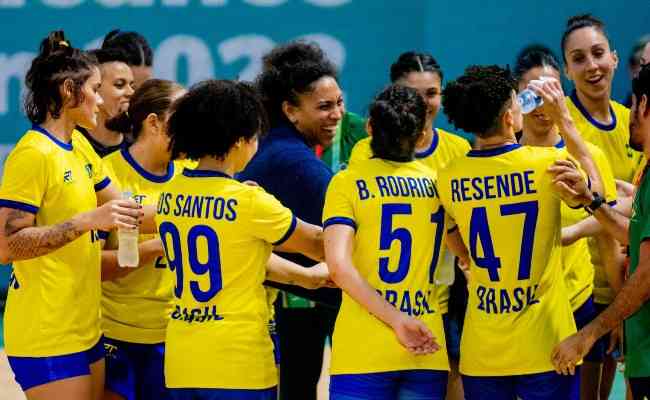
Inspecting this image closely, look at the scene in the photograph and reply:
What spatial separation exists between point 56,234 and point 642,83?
2269mm

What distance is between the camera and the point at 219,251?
4293 mm

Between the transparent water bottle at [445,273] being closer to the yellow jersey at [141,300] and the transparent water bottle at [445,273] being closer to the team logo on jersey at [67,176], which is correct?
the yellow jersey at [141,300]

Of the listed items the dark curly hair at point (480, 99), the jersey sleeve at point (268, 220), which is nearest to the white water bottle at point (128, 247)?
the jersey sleeve at point (268, 220)

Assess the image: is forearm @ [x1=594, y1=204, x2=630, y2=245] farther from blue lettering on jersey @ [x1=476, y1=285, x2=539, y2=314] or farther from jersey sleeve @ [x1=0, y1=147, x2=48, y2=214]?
jersey sleeve @ [x1=0, y1=147, x2=48, y2=214]

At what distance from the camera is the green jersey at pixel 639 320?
421 cm

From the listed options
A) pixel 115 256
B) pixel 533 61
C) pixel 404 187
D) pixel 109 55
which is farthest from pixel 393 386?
pixel 109 55

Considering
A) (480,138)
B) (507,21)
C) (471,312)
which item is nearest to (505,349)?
(471,312)

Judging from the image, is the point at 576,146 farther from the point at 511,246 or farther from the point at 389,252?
the point at 389,252

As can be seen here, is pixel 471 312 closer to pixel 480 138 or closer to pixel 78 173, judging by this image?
pixel 480 138

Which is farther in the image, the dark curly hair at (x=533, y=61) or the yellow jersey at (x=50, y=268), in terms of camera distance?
the dark curly hair at (x=533, y=61)

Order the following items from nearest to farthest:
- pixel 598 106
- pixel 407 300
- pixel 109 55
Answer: pixel 407 300
pixel 598 106
pixel 109 55

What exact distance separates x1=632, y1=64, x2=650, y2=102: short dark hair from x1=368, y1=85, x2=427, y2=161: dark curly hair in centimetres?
79

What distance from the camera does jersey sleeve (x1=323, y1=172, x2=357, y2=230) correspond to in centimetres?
443

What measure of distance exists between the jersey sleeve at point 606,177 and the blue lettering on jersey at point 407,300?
1084mm
